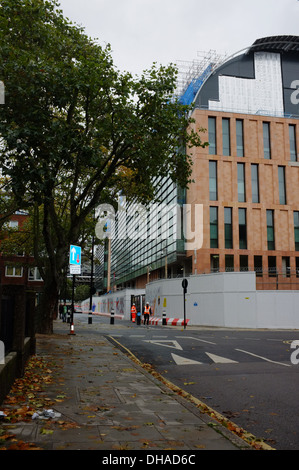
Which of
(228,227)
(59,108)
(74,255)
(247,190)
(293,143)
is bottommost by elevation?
(74,255)

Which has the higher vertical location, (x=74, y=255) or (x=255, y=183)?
(x=255, y=183)

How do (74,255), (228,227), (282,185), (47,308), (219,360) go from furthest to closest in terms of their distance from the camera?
1. (282,185)
2. (228,227)
3. (74,255)
4. (47,308)
5. (219,360)

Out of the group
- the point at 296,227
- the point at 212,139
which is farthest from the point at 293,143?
the point at 212,139

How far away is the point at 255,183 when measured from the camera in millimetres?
43188

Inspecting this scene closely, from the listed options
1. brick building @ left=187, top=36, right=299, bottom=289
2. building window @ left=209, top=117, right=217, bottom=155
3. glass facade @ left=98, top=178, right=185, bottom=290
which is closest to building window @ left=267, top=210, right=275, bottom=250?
brick building @ left=187, top=36, right=299, bottom=289

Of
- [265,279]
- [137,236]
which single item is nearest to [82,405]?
[265,279]

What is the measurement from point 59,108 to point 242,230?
103 feet

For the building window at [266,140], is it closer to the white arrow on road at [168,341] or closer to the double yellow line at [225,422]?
the white arrow on road at [168,341]

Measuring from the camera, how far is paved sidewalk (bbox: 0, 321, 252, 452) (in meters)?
4.05

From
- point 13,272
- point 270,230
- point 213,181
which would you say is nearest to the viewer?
point 213,181

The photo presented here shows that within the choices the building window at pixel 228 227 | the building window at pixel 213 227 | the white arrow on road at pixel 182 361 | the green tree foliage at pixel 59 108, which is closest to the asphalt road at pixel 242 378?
the white arrow on road at pixel 182 361

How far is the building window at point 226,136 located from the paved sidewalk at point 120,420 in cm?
3734

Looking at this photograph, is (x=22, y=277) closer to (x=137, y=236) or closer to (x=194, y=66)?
(x=137, y=236)

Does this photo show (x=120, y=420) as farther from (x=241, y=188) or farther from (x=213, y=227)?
(x=241, y=188)
